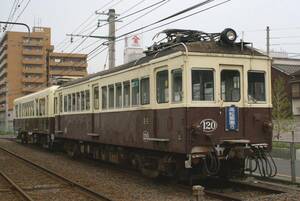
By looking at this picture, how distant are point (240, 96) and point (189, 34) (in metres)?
2.26

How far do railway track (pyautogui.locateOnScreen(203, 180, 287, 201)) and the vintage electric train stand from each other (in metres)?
0.39

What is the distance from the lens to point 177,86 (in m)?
11.5

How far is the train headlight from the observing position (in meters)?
12.0

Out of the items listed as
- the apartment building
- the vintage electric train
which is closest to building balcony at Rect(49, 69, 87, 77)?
the apartment building

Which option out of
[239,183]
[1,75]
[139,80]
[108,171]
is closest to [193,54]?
[139,80]

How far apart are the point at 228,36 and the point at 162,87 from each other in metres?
1.98

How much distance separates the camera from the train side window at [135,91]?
13.5 m

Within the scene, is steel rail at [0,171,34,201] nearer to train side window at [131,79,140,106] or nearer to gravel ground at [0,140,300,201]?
gravel ground at [0,140,300,201]

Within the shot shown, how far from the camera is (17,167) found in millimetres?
18625

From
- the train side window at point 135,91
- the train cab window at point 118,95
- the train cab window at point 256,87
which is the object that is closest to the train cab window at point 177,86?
the train cab window at point 256,87

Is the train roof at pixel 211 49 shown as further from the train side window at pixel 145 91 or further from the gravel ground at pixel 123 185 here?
the gravel ground at pixel 123 185

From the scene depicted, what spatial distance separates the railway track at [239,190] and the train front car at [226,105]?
1.22ft

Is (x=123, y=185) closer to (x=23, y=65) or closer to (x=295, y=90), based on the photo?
(x=295, y=90)

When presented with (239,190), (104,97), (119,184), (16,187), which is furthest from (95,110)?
(239,190)
